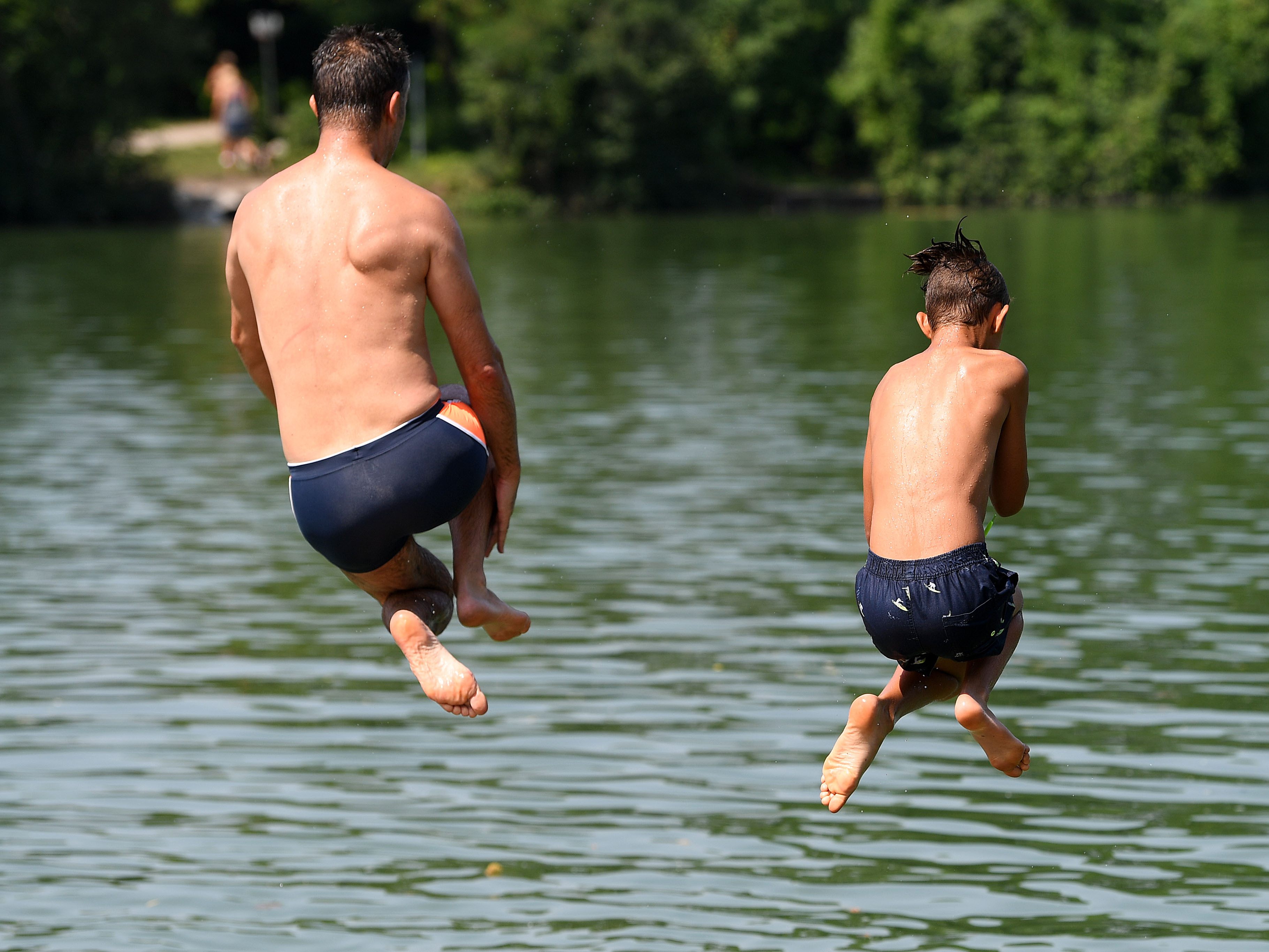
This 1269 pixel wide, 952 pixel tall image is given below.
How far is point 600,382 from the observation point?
33.1 metres

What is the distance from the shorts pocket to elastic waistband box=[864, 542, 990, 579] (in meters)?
0.15

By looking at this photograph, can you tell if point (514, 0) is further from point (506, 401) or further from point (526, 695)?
point (506, 401)

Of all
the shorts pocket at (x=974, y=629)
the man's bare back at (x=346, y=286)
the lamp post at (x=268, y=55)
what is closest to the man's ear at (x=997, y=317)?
the shorts pocket at (x=974, y=629)

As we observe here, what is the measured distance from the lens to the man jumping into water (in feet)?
20.6

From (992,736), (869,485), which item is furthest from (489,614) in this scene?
(992,736)

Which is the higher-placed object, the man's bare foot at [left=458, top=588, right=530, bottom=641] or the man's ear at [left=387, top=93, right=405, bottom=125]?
the man's ear at [left=387, top=93, right=405, bottom=125]

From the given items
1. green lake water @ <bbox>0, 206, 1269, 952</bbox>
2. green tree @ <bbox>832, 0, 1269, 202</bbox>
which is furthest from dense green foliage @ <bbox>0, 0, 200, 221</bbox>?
green lake water @ <bbox>0, 206, 1269, 952</bbox>

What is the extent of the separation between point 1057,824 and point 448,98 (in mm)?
74891

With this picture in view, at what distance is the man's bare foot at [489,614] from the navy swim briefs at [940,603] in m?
1.15

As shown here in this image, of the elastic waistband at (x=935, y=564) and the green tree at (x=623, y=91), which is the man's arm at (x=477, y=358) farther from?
the green tree at (x=623, y=91)

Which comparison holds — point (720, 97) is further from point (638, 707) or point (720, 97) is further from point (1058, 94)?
point (638, 707)

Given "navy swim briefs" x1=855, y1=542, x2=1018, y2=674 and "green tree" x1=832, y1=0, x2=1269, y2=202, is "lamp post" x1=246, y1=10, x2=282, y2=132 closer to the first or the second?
"green tree" x1=832, y1=0, x2=1269, y2=202

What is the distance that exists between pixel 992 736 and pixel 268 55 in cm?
7751

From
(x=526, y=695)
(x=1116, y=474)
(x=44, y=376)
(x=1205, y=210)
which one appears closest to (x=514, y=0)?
(x=1205, y=210)
